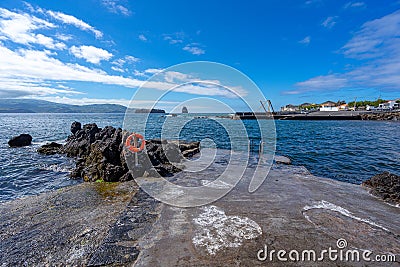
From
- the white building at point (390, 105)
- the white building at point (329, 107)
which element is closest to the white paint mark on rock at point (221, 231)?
the white building at point (390, 105)

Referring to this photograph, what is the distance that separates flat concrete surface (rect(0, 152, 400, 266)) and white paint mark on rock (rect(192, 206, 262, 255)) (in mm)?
23

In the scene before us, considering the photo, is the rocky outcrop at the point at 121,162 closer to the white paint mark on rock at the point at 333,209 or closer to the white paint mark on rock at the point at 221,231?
the white paint mark on rock at the point at 221,231

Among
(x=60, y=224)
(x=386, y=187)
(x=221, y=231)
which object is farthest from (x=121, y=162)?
(x=386, y=187)

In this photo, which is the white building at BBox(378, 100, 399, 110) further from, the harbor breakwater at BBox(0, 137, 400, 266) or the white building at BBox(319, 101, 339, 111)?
the harbor breakwater at BBox(0, 137, 400, 266)

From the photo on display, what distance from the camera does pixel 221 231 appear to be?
4.95m

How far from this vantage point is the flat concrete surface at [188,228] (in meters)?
4.07

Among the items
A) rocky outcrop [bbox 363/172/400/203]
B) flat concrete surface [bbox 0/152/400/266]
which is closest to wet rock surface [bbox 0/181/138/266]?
flat concrete surface [bbox 0/152/400/266]

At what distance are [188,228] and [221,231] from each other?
846 millimetres

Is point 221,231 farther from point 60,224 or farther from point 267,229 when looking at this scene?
point 60,224

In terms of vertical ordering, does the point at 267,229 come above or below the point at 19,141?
above

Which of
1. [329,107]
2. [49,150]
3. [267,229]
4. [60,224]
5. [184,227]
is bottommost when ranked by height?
[49,150]

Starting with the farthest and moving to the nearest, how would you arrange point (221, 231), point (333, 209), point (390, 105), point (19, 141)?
1. point (390, 105)
2. point (19, 141)
3. point (333, 209)
4. point (221, 231)

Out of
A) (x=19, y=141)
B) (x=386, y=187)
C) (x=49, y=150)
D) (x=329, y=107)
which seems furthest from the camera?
(x=329, y=107)

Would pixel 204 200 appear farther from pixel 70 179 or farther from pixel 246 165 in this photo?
pixel 70 179
